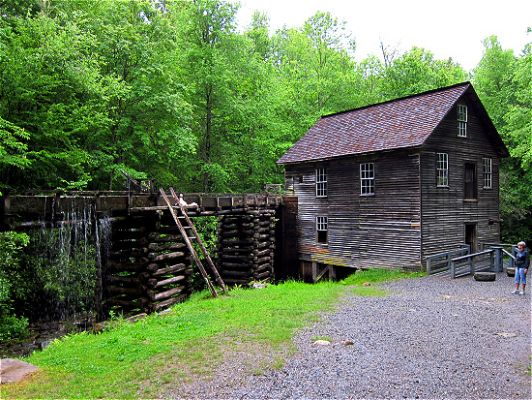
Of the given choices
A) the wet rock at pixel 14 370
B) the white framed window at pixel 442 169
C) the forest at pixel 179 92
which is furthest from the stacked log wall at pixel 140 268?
the white framed window at pixel 442 169

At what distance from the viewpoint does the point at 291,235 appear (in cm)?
2544

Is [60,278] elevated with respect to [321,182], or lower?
lower

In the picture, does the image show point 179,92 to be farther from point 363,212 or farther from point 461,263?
point 461,263

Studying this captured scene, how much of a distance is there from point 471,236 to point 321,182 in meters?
8.91

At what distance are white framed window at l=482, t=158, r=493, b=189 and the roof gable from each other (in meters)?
1.53

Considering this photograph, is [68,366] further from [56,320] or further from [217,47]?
[217,47]

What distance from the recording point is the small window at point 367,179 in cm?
2112

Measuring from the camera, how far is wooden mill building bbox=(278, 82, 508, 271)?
765 inches

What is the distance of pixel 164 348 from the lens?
8375 millimetres

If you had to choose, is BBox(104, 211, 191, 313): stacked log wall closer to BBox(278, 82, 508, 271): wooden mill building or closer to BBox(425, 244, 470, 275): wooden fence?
BBox(278, 82, 508, 271): wooden mill building

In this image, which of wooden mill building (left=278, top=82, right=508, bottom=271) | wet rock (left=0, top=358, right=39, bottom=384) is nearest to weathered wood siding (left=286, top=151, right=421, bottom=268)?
wooden mill building (left=278, top=82, right=508, bottom=271)

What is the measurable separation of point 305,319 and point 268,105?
19267 mm

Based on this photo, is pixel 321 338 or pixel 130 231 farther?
pixel 130 231

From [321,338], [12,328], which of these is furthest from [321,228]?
[12,328]
